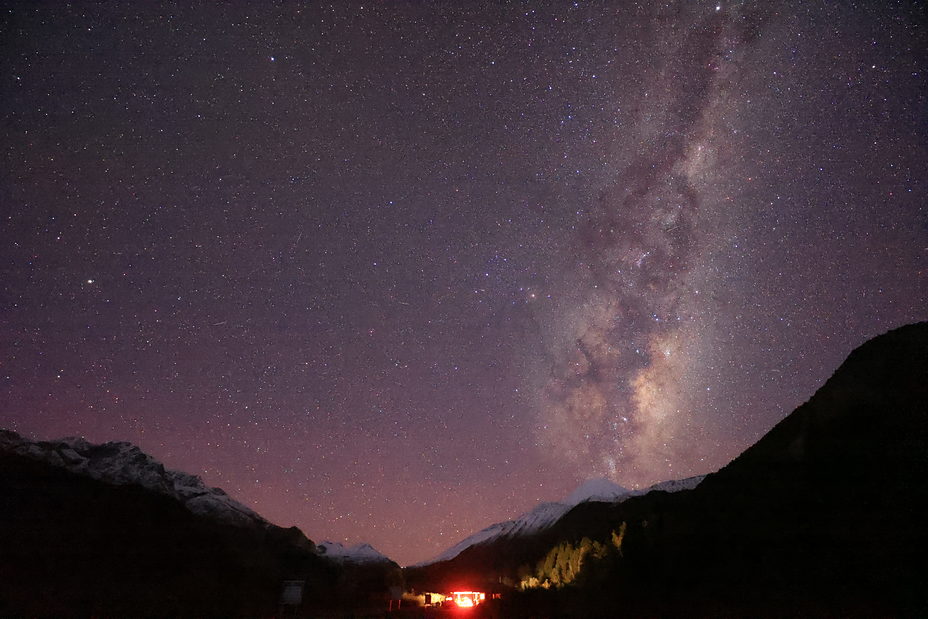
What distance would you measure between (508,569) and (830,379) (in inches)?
3295

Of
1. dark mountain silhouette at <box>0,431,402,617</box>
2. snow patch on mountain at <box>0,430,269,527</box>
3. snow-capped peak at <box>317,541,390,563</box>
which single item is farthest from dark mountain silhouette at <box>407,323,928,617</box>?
snow-capped peak at <box>317,541,390,563</box>

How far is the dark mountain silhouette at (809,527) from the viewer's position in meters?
22.3

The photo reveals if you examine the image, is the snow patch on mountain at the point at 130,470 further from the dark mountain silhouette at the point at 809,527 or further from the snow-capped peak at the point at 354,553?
the dark mountain silhouette at the point at 809,527

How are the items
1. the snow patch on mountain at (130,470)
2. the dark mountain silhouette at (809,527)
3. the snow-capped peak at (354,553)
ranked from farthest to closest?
1. the snow-capped peak at (354,553)
2. the snow patch on mountain at (130,470)
3. the dark mountain silhouette at (809,527)

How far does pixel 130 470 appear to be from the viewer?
56.8 m

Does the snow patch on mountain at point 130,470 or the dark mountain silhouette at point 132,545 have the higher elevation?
the snow patch on mountain at point 130,470

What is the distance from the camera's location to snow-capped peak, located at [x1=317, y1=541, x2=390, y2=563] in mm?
81750

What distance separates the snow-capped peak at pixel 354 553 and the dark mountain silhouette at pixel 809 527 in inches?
2241

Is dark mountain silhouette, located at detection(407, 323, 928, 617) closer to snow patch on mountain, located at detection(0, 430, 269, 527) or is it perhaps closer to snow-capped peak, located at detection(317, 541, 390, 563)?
snow patch on mountain, located at detection(0, 430, 269, 527)

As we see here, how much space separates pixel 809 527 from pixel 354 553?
7694 cm

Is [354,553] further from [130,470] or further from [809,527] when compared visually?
[809,527]

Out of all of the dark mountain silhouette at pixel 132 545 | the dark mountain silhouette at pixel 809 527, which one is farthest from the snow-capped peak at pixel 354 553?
the dark mountain silhouette at pixel 809 527

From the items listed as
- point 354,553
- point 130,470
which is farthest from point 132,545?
point 354,553

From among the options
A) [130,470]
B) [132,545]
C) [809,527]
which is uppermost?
[130,470]
